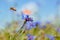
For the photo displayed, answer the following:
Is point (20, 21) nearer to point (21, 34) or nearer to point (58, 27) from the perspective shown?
point (58, 27)

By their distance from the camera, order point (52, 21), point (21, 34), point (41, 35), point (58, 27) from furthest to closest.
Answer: point (52, 21)
point (58, 27)
point (41, 35)
point (21, 34)

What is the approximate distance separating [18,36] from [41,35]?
0.33 meters

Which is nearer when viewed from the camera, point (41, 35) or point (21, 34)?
point (21, 34)

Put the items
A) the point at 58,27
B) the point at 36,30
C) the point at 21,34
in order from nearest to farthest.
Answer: the point at 21,34 < the point at 36,30 < the point at 58,27

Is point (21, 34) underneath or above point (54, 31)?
above

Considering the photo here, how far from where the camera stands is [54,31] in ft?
5.53

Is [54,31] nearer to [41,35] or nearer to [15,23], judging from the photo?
[41,35]

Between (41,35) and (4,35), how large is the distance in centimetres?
28

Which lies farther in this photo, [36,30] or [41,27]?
[41,27]

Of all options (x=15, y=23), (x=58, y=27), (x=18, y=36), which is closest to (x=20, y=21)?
(x=15, y=23)

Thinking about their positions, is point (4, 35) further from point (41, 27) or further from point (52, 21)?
point (52, 21)

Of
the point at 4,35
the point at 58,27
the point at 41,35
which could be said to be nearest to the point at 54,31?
the point at 58,27

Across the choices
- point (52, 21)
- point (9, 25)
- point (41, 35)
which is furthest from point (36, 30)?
point (52, 21)

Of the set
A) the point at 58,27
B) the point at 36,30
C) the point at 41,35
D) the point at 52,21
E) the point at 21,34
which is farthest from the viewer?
the point at 52,21
